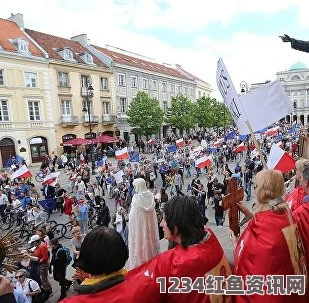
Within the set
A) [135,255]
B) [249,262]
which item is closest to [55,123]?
[135,255]

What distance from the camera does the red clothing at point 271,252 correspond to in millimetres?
2268

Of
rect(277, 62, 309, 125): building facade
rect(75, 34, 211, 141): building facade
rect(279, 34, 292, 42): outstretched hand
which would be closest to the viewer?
rect(279, 34, 292, 42): outstretched hand

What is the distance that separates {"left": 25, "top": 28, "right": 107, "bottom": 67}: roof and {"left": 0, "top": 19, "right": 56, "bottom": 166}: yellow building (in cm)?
127

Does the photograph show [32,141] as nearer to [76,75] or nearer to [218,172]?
[76,75]

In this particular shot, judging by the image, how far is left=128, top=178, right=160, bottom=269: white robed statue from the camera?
165 inches

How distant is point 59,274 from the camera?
652 centimetres

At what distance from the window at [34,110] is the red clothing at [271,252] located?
3053 cm

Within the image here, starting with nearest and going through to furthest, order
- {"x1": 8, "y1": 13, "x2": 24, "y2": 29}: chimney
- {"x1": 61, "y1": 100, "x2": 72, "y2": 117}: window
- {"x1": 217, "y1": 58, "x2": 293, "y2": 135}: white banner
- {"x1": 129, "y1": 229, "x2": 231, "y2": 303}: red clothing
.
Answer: {"x1": 129, "y1": 229, "x2": 231, "y2": 303}: red clothing
{"x1": 217, "y1": 58, "x2": 293, "y2": 135}: white banner
{"x1": 8, "y1": 13, "x2": 24, "y2": 29}: chimney
{"x1": 61, "y1": 100, "x2": 72, "y2": 117}: window

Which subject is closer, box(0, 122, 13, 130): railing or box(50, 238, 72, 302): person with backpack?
box(50, 238, 72, 302): person with backpack

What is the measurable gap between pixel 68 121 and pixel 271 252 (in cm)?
3232

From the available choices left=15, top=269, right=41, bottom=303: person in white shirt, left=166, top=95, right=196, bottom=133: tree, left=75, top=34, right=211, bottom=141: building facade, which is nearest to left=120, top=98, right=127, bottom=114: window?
left=75, top=34, right=211, bottom=141: building facade

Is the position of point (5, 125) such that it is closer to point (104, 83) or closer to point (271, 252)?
point (104, 83)

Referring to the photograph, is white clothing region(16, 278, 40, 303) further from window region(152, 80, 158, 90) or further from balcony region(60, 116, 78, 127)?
window region(152, 80, 158, 90)

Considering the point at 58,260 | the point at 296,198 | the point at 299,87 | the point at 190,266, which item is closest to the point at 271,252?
the point at 190,266
